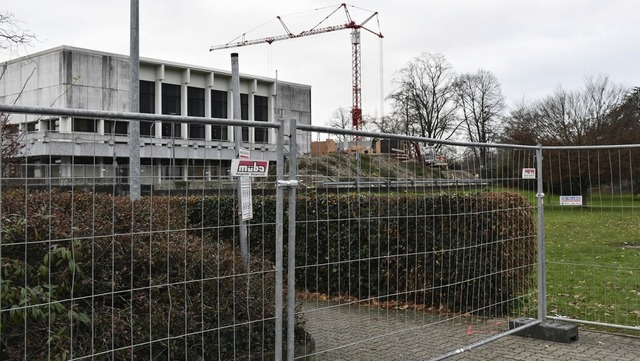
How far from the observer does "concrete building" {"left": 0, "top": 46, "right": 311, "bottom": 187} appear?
3.22 meters

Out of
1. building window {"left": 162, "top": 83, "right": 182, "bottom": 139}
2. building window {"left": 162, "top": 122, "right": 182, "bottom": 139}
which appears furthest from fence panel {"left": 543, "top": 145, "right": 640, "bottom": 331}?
building window {"left": 162, "top": 83, "right": 182, "bottom": 139}

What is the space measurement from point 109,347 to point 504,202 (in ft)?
15.3

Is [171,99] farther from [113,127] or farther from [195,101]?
[113,127]

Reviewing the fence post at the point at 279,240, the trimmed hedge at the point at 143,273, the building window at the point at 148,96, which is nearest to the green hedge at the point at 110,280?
the trimmed hedge at the point at 143,273

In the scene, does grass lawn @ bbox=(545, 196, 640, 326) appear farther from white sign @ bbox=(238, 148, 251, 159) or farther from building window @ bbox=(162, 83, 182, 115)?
building window @ bbox=(162, 83, 182, 115)

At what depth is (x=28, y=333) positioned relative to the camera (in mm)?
3637

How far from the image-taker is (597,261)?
11898mm

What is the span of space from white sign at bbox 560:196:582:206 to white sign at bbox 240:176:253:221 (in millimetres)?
4331

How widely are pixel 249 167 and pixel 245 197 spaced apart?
8.4 inches

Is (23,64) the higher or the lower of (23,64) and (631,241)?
the higher

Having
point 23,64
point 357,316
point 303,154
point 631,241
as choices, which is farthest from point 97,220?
point 23,64

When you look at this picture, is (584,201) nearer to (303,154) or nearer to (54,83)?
(303,154)

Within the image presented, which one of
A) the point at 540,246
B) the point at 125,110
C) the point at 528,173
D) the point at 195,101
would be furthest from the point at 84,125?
the point at 195,101

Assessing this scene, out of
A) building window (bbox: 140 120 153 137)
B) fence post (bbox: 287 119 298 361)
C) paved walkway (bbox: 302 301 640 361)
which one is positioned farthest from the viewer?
paved walkway (bbox: 302 301 640 361)
